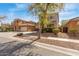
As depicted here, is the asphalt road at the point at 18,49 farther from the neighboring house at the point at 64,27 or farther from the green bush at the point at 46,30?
the neighboring house at the point at 64,27

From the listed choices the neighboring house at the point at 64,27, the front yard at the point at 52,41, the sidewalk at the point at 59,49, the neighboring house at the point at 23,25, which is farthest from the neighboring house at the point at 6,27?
the neighboring house at the point at 64,27

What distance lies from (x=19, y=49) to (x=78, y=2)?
147 centimetres

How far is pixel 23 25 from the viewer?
4.23 metres

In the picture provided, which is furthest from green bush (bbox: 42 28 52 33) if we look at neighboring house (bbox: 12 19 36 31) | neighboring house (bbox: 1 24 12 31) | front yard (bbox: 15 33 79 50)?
neighboring house (bbox: 1 24 12 31)

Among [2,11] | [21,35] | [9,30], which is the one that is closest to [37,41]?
[21,35]

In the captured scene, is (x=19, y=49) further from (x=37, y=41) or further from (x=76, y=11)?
(x=76, y=11)

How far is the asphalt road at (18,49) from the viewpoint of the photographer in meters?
3.97

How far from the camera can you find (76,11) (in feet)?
13.4

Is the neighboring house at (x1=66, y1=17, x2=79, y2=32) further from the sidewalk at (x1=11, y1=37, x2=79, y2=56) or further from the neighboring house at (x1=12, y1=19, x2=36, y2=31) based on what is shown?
the neighboring house at (x1=12, y1=19, x2=36, y2=31)

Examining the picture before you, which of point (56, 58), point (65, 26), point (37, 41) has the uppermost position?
point (65, 26)

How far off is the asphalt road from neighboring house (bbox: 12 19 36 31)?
27 centimetres

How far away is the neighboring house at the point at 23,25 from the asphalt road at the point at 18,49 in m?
0.27

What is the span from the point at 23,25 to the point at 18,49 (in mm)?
509

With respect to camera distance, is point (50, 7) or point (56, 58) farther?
point (50, 7)
